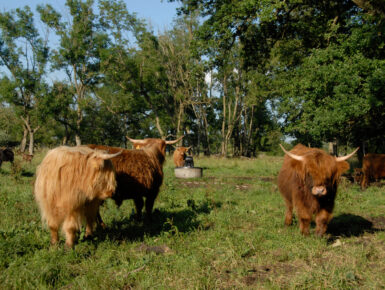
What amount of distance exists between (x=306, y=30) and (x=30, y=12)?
29.6 meters

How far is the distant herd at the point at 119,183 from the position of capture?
393cm

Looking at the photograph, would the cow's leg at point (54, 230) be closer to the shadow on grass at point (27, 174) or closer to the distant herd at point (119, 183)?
the distant herd at point (119, 183)

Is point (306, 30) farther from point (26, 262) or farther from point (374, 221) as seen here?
point (26, 262)

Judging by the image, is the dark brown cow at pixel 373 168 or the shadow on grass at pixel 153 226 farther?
the dark brown cow at pixel 373 168

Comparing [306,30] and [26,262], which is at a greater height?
[306,30]

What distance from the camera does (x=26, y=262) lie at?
11.7 feet

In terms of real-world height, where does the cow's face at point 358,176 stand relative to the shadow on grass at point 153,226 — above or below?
above

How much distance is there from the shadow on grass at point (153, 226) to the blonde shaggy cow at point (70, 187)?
2.15 ft

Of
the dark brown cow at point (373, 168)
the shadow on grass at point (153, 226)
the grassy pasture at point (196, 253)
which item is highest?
the dark brown cow at point (373, 168)

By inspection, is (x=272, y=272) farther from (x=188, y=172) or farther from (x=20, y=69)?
(x=20, y=69)

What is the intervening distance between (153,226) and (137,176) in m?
0.87

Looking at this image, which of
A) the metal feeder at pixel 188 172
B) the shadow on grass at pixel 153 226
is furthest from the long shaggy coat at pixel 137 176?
the metal feeder at pixel 188 172

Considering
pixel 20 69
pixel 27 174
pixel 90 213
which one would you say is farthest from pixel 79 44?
pixel 90 213

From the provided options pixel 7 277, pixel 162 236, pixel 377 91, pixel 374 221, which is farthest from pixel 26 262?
pixel 377 91
